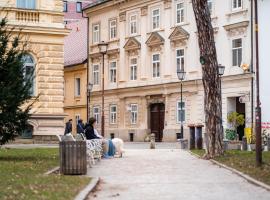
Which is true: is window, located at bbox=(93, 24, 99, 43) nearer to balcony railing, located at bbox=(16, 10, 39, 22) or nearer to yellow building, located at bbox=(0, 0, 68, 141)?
yellow building, located at bbox=(0, 0, 68, 141)

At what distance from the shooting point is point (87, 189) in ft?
42.5

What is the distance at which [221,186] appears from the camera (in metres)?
14.0

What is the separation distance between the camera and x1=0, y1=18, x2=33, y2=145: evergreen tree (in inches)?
806

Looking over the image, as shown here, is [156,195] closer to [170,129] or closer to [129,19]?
[170,129]

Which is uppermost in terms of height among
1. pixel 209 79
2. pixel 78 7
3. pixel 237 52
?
pixel 78 7

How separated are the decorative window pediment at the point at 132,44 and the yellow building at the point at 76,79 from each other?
7.18m

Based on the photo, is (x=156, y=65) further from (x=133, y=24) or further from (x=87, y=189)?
(x=87, y=189)

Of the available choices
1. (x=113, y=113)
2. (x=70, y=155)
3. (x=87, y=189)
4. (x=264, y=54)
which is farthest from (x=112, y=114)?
(x=87, y=189)

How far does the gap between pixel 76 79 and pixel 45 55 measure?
26918 mm

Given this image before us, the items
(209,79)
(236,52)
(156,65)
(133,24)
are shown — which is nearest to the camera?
(209,79)

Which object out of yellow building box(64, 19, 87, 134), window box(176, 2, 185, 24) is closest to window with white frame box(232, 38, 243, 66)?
window box(176, 2, 185, 24)

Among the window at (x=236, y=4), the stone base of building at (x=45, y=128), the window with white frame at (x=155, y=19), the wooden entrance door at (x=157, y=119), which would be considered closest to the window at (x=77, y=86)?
the wooden entrance door at (x=157, y=119)

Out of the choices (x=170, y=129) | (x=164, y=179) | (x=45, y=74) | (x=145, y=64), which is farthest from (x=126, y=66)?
(x=164, y=179)

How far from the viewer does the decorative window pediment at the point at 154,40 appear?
53.1 meters
